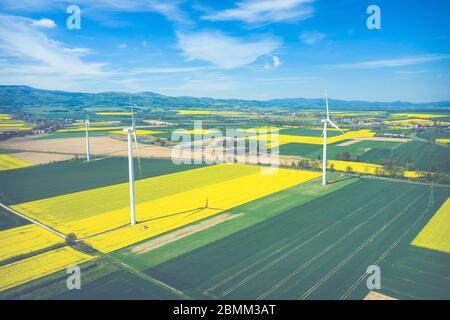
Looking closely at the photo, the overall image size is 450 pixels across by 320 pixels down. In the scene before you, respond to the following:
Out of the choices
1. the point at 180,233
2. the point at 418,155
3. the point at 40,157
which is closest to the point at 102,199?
the point at 180,233

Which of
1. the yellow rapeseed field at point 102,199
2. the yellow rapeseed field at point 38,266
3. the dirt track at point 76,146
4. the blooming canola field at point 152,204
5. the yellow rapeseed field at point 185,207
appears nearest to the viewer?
the yellow rapeseed field at point 38,266

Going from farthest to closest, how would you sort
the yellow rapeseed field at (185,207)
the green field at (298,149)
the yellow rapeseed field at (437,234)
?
the green field at (298,149) → the yellow rapeseed field at (185,207) → the yellow rapeseed field at (437,234)

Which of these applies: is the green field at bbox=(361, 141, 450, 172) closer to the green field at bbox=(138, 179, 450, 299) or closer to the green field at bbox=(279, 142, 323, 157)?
the green field at bbox=(279, 142, 323, 157)

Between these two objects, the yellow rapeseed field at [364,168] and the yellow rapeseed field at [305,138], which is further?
the yellow rapeseed field at [305,138]

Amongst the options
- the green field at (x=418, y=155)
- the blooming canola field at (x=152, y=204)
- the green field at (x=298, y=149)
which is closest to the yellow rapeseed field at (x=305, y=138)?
the green field at (x=298, y=149)

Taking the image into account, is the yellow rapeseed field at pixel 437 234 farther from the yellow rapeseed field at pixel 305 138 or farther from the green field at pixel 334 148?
the yellow rapeseed field at pixel 305 138

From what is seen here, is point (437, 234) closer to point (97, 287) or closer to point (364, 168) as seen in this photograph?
point (97, 287)
